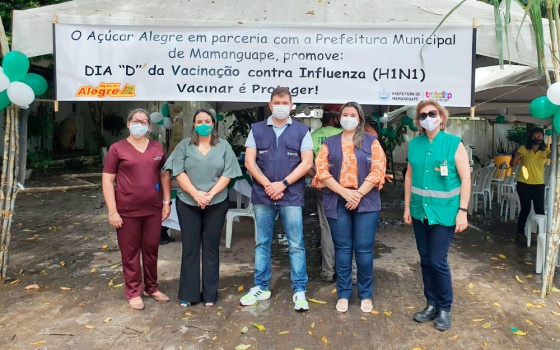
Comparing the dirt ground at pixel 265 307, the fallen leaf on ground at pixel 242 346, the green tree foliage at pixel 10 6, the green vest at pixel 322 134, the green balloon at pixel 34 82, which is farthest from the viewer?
the green tree foliage at pixel 10 6

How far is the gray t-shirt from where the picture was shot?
3.99 meters

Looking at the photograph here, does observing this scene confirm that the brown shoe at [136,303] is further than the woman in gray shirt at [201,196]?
Yes

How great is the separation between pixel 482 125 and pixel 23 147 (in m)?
18.8

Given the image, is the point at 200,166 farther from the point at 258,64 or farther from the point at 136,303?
the point at 136,303

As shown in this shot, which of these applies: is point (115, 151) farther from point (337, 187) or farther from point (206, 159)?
point (337, 187)

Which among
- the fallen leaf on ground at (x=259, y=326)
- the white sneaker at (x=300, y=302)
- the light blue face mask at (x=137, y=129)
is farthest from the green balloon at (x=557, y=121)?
the light blue face mask at (x=137, y=129)

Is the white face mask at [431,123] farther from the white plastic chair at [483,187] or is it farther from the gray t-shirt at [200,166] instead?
the white plastic chair at [483,187]

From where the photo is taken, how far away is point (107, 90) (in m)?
4.50

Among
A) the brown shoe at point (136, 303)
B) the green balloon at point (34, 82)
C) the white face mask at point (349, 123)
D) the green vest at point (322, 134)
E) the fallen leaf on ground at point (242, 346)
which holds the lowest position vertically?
the fallen leaf on ground at point (242, 346)

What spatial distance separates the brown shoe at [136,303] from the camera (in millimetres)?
4105

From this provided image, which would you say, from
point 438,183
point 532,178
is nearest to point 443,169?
point 438,183

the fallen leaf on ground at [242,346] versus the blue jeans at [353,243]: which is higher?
the blue jeans at [353,243]

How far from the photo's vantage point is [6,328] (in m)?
3.74

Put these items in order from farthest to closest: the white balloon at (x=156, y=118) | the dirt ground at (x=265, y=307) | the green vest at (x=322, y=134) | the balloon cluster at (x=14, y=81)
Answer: the white balloon at (x=156, y=118)
the green vest at (x=322, y=134)
the balloon cluster at (x=14, y=81)
the dirt ground at (x=265, y=307)
